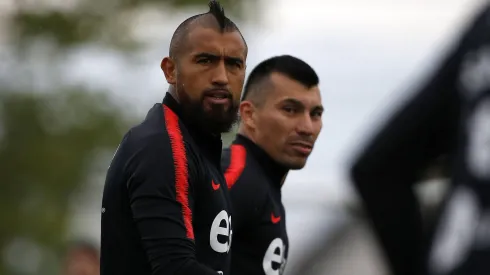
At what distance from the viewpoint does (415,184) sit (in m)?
4.70

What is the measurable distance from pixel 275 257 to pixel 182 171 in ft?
6.12

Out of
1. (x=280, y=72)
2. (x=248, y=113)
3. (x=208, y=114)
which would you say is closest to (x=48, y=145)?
(x=248, y=113)

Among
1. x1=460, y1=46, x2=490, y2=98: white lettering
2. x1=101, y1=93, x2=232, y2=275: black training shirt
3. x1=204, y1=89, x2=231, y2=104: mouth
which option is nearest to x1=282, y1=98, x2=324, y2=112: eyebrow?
x1=101, y1=93, x2=232, y2=275: black training shirt

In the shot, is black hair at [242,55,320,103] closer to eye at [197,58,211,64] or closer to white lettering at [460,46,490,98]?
eye at [197,58,211,64]

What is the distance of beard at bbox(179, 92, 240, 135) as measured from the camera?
19.0 ft

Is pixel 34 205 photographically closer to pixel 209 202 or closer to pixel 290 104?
pixel 290 104

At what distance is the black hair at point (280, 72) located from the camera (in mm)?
7770

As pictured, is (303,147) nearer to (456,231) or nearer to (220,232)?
(220,232)

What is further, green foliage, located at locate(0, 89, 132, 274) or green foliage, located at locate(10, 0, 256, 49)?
green foliage, located at locate(10, 0, 256, 49)

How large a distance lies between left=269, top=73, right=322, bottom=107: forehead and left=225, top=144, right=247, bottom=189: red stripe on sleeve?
307 mm

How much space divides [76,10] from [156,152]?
22365mm

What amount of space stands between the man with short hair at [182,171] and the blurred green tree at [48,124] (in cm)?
1921

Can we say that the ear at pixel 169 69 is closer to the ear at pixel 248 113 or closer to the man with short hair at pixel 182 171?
the man with short hair at pixel 182 171

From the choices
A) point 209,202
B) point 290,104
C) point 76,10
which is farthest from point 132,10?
point 209,202
